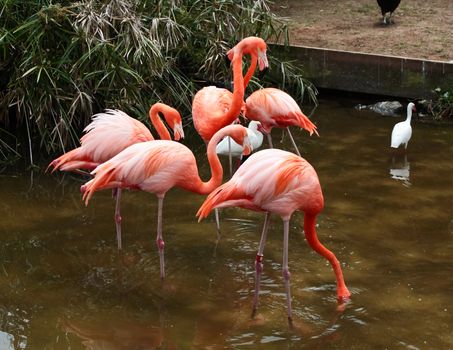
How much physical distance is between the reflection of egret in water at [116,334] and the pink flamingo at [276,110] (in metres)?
2.41

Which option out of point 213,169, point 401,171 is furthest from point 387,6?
point 213,169

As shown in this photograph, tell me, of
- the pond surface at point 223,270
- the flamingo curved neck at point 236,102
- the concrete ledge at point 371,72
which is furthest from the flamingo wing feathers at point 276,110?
the concrete ledge at point 371,72

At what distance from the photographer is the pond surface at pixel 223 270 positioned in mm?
4281

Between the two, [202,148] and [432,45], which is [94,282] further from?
[432,45]

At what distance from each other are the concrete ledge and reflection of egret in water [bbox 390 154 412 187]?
158 centimetres

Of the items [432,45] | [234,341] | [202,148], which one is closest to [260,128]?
[202,148]

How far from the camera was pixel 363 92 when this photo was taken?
887 centimetres

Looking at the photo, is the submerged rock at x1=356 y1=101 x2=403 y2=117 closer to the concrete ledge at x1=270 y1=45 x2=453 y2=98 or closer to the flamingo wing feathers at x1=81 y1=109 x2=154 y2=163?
the concrete ledge at x1=270 y1=45 x2=453 y2=98

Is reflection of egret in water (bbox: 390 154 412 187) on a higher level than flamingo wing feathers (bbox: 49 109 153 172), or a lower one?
lower

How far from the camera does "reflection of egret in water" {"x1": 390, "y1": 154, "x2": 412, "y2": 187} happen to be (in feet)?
21.7

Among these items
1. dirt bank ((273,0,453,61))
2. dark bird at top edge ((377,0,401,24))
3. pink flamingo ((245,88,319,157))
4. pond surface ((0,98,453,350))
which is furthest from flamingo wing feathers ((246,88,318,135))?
dark bird at top edge ((377,0,401,24))

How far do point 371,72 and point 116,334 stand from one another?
524 cm

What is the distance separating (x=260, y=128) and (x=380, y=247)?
1741 millimetres

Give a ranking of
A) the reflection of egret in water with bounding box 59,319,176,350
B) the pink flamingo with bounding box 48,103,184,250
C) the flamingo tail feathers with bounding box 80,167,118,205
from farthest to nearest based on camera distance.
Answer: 1. the pink flamingo with bounding box 48,103,184,250
2. the flamingo tail feathers with bounding box 80,167,118,205
3. the reflection of egret in water with bounding box 59,319,176,350
